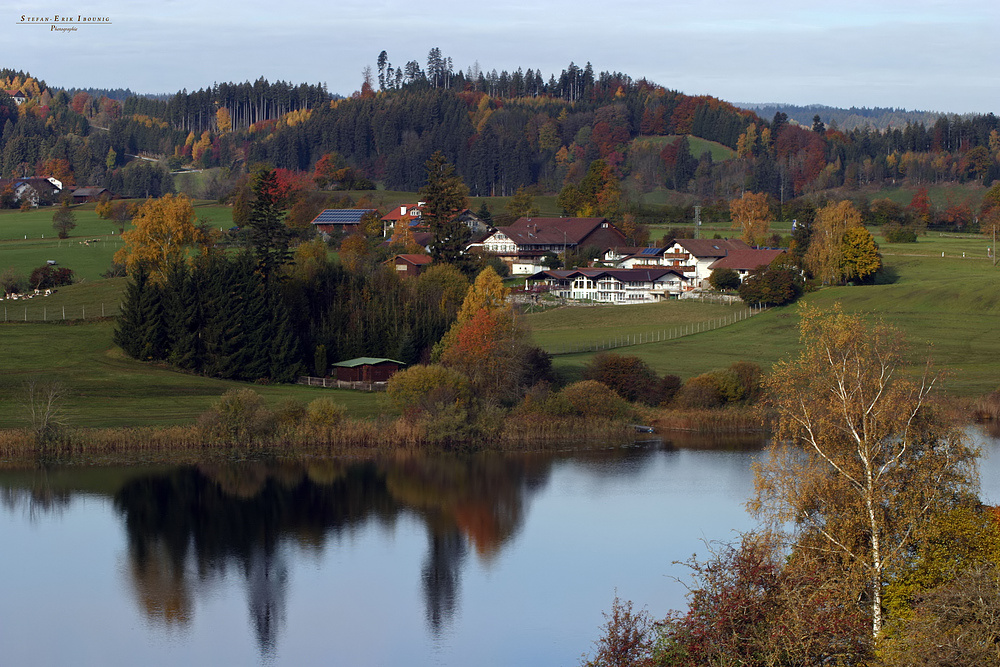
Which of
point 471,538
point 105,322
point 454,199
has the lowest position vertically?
point 471,538

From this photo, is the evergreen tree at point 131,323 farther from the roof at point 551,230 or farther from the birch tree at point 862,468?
the roof at point 551,230

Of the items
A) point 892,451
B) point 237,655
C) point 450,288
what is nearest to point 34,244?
point 450,288

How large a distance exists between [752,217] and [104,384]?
82.5 m

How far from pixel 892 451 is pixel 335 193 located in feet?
382

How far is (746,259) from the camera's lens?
91.9 meters

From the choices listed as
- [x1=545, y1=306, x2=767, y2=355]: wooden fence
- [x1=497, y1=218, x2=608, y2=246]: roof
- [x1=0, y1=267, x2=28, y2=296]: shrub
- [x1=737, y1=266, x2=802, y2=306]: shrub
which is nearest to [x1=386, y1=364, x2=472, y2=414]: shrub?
[x1=545, y1=306, x2=767, y2=355]: wooden fence

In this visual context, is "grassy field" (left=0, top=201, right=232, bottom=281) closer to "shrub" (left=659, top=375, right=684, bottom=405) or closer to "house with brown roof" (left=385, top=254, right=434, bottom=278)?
"house with brown roof" (left=385, top=254, right=434, bottom=278)

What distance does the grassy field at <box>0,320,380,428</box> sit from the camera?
155 feet

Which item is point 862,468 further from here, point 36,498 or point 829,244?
point 829,244

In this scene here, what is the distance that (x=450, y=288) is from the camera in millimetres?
66625

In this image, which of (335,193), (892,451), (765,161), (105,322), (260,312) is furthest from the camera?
(765,161)

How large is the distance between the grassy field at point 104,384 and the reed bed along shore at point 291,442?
230cm

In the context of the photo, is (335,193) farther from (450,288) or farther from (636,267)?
(450,288)

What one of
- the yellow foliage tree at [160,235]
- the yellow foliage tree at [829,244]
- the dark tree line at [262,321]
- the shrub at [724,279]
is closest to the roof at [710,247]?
the shrub at [724,279]
